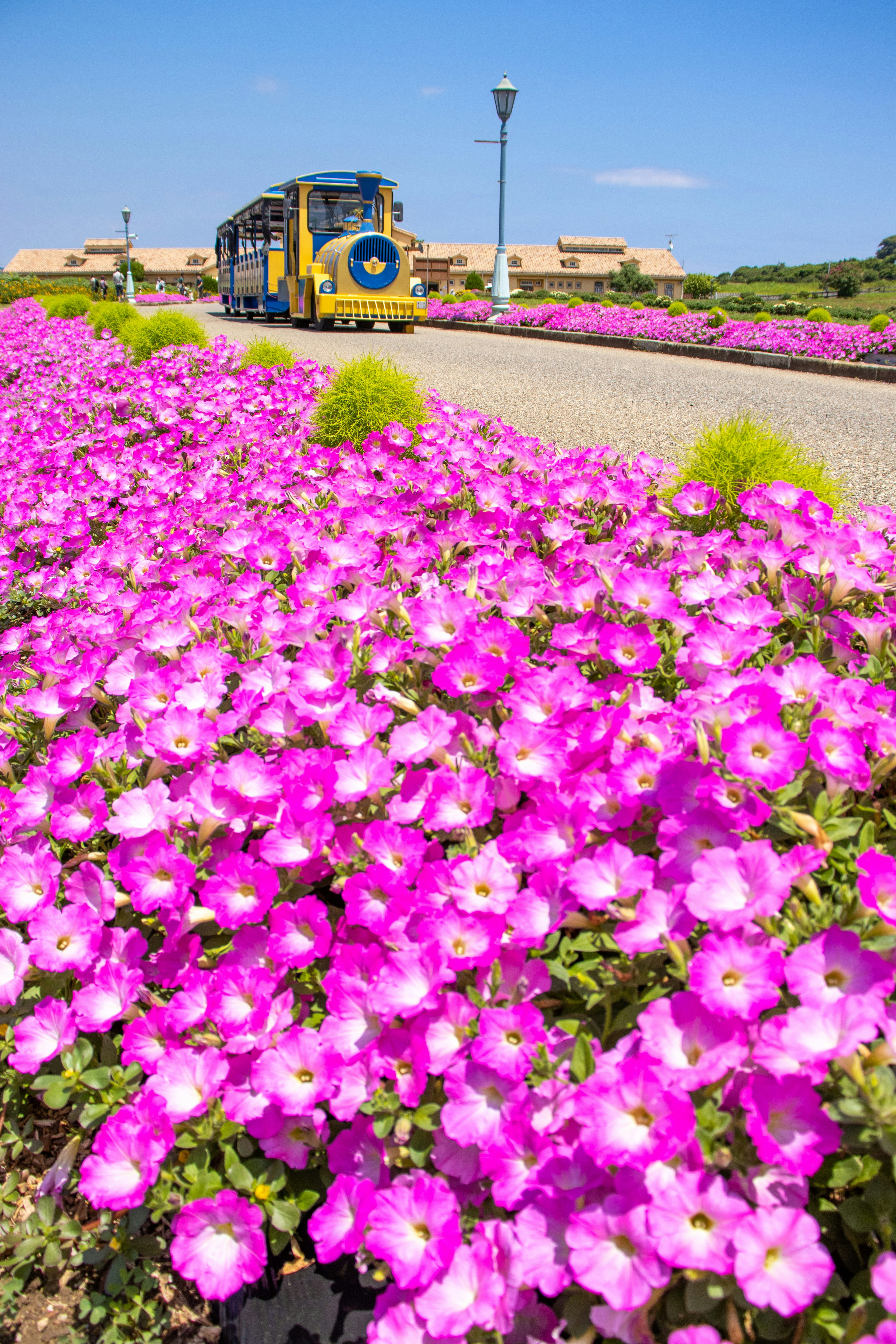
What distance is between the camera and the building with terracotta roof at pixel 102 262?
89250 millimetres

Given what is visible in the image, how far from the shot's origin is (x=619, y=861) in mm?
1410

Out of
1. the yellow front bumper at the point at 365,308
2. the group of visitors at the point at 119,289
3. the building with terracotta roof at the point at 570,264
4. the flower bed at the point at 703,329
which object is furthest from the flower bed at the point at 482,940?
the building with terracotta roof at the point at 570,264

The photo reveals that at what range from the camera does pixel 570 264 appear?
8450 centimetres

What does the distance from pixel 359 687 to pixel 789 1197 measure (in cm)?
137

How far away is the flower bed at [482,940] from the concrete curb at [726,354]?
1172 cm

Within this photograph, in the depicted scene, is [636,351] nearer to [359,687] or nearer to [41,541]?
[41,541]

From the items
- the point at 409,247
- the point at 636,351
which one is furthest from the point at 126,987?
the point at 409,247

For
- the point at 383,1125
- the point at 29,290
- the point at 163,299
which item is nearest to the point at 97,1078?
the point at 383,1125

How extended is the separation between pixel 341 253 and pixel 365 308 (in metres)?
1.13

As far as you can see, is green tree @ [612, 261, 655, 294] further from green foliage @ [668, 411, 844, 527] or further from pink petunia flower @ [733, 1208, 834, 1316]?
pink petunia flower @ [733, 1208, 834, 1316]

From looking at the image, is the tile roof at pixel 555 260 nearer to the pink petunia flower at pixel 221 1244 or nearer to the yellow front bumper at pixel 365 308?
the yellow front bumper at pixel 365 308

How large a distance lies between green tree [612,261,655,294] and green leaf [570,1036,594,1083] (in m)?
80.3

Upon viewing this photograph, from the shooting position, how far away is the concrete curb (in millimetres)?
12578

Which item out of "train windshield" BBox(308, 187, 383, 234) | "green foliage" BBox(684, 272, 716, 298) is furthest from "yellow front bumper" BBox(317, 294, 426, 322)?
"green foliage" BBox(684, 272, 716, 298)
